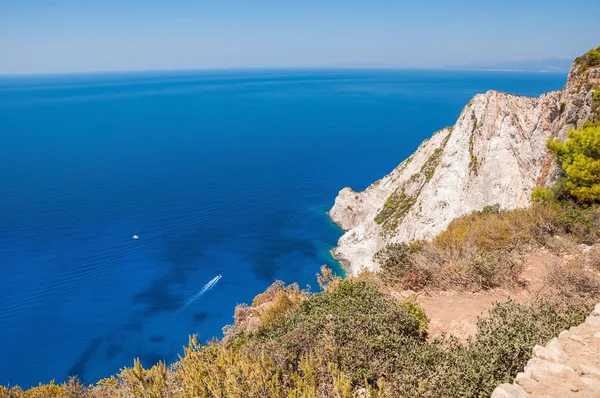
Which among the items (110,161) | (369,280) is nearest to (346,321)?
(369,280)

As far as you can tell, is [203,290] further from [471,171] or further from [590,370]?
[590,370]

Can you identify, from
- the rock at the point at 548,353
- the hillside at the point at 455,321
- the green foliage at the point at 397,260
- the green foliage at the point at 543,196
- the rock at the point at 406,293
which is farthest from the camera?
the green foliage at the point at 543,196

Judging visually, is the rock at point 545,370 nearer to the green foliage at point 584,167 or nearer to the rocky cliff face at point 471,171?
the green foliage at point 584,167

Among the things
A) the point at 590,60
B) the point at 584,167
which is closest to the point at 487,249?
the point at 584,167

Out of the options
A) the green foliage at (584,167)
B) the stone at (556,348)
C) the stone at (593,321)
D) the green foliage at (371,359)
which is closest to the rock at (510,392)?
the green foliage at (371,359)

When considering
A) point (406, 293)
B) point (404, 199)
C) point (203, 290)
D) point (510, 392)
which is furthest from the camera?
point (404, 199)

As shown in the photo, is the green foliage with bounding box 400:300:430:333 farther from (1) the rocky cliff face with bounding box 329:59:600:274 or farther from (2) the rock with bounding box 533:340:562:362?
(1) the rocky cliff face with bounding box 329:59:600:274

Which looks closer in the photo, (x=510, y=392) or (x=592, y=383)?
(x=510, y=392)

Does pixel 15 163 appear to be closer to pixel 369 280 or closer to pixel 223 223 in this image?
pixel 223 223
